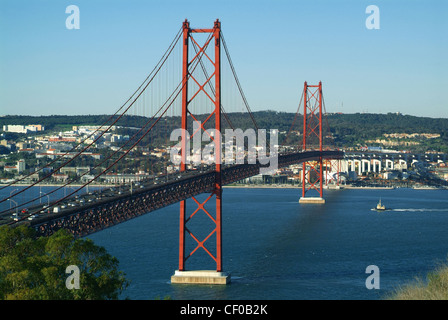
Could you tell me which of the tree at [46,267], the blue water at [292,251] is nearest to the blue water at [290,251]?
the blue water at [292,251]

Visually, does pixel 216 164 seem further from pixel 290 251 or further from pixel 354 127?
pixel 354 127

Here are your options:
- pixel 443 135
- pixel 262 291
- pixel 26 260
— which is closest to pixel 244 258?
pixel 262 291

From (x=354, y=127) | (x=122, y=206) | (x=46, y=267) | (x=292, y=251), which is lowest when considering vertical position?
(x=292, y=251)

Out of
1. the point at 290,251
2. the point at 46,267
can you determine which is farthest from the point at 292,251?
the point at 46,267

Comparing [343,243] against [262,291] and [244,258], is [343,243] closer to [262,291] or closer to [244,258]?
[244,258]

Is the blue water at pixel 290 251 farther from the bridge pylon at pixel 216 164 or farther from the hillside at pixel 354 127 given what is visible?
the hillside at pixel 354 127

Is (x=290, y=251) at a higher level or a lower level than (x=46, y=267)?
lower
